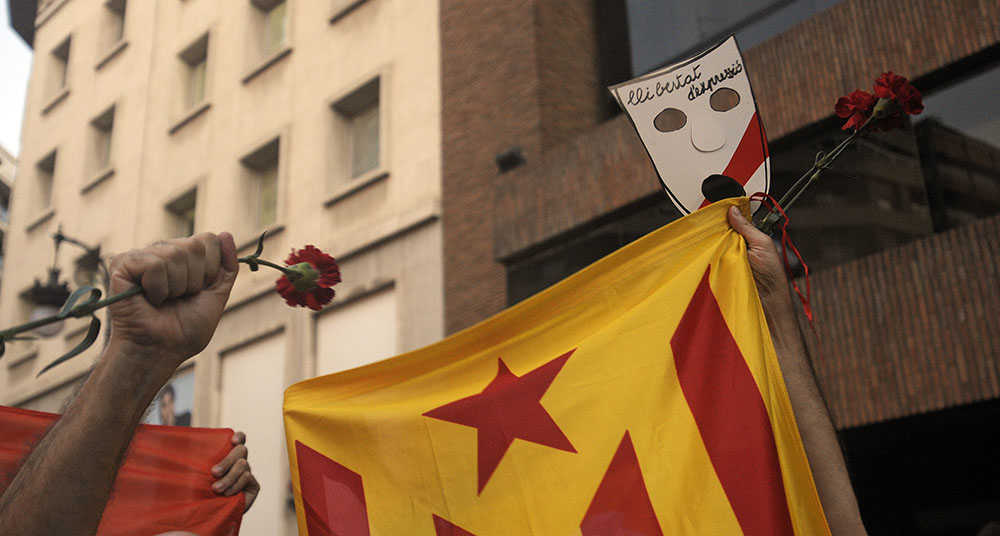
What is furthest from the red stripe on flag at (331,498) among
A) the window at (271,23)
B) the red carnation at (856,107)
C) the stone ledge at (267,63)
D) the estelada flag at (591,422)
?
the window at (271,23)

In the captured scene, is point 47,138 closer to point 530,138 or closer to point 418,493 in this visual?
point 530,138

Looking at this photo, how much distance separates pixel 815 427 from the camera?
2.40 meters

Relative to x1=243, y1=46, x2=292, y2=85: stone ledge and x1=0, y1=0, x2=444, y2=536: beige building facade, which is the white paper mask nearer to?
x1=0, y1=0, x2=444, y2=536: beige building facade

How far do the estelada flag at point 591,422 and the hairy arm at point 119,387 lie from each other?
1269 mm

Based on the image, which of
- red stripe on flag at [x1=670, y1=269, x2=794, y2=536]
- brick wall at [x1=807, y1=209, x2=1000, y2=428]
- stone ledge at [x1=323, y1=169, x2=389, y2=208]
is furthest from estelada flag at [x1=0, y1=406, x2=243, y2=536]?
stone ledge at [x1=323, y1=169, x2=389, y2=208]

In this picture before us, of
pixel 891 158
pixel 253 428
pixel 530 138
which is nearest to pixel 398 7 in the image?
pixel 530 138

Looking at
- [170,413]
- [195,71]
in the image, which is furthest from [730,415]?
[195,71]

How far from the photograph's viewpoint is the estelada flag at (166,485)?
3.04m

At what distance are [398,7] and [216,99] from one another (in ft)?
14.9

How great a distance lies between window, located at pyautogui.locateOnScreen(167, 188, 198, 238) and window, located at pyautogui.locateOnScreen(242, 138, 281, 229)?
1785 millimetres

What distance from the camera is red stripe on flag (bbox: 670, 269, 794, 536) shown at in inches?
91.3

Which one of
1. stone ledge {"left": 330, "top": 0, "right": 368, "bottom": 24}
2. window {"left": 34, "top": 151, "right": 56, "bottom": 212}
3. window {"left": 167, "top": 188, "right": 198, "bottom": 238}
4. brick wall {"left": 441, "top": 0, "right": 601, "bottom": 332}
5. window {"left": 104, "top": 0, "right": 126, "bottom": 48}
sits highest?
window {"left": 104, "top": 0, "right": 126, "bottom": 48}

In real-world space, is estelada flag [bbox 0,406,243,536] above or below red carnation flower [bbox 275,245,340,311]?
below

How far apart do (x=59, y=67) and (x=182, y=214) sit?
25.1 ft
